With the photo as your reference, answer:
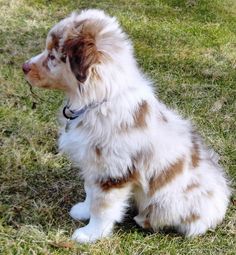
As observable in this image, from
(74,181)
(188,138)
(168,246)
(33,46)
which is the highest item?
(188,138)

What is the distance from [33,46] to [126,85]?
140 inches

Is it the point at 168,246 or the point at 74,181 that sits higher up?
the point at 168,246

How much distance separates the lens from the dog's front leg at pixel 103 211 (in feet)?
10.6

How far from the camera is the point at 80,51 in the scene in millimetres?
2865

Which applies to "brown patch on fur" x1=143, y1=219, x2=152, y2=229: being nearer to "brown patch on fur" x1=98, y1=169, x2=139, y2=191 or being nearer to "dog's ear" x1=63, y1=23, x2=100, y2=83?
"brown patch on fur" x1=98, y1=169, x2=139, y2=191

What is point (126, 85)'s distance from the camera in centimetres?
305

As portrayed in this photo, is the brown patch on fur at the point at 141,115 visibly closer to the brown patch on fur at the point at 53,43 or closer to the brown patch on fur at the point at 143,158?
the brown patch on fur at the point at 143,158

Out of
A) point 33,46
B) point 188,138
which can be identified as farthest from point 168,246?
point 33,46

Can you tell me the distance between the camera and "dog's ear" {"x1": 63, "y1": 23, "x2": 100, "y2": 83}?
286 cm

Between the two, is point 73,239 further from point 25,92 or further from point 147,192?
point 25,92

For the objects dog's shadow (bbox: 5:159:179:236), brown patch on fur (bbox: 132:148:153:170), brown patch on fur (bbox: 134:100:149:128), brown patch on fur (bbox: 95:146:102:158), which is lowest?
dog's shadow (bbox: 5:159:179:236)

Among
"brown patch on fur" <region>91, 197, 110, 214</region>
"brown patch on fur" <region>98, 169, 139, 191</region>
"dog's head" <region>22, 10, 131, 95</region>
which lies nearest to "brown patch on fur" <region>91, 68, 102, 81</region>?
"dog's head" <region>22, 10, 131, 95</region>

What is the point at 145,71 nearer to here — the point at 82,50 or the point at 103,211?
the point at 103,211

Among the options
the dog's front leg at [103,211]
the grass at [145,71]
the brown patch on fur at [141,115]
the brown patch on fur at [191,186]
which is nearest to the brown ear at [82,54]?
the brown patch on fur at [141,115]
